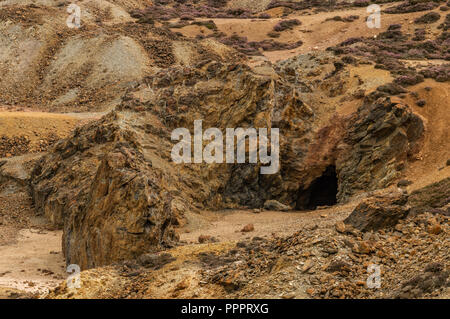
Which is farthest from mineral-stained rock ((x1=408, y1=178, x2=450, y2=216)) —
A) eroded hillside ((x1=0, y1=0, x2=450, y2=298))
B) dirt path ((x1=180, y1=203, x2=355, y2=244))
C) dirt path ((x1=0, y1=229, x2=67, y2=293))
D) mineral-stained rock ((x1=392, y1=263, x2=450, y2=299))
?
dirt path ((x1=0, y1=229, x2=67, y2=293))

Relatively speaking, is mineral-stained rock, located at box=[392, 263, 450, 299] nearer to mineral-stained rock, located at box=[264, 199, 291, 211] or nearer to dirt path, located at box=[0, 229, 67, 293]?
dirt path, located at box=[0, 229, 67, 293]

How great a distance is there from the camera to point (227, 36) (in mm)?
73000

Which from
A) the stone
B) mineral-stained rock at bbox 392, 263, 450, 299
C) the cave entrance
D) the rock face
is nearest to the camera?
mineral-stained rock at bbox 392, 263, 450, 299

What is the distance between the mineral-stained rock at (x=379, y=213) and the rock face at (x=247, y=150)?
12.1 m

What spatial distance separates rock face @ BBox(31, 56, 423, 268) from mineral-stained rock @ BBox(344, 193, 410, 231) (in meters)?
12.1

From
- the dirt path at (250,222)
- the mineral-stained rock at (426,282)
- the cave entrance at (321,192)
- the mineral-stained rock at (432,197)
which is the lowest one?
the cave entrance at (321,192)

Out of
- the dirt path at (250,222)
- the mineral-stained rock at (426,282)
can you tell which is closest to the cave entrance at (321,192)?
the dirt path at (250,222)

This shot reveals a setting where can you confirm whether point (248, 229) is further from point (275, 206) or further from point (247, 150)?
point (247, 150)

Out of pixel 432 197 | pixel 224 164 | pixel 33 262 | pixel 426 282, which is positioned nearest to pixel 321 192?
pixel 224 164

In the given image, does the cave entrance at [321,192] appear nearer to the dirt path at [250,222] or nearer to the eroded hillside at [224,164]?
the eroded hillside at [224,164]

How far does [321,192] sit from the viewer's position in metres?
34.7

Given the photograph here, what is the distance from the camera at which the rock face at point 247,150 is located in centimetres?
3011

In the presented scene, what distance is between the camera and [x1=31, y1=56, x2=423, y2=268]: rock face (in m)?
30.1
